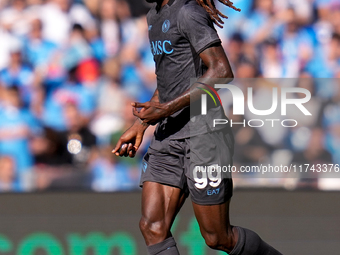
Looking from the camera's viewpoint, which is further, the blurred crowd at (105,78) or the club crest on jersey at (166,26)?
the blurred crowd at (105,78)

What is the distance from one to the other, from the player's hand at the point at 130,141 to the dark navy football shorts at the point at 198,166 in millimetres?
129

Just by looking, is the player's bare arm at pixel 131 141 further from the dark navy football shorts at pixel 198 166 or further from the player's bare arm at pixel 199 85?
the player's bare arm at pixel 199 85

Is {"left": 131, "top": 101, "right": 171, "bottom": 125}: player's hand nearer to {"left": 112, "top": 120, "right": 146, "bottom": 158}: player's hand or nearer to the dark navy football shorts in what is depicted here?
the dark navy football shorts

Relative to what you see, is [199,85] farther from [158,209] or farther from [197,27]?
[158,209]

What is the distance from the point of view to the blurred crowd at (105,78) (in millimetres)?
5270

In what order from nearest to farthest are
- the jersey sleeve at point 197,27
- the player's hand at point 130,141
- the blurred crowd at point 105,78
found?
the jersey sleeve at point 197,27 < the player's hand at point 130,141 < the blurred crowd at point 105,78

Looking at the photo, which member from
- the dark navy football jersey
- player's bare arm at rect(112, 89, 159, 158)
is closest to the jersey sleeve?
the dark navy football jersey

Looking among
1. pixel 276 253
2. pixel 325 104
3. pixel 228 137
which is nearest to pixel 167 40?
pixel 228 137

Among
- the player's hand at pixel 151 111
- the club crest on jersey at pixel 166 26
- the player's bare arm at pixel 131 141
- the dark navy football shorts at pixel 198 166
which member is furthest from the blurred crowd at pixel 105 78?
the player's hand at pixel 151 111

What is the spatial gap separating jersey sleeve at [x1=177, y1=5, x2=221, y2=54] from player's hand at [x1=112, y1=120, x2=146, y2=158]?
2.26ft

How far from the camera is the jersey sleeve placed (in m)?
2.88

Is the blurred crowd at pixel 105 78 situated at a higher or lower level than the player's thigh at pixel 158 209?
higher

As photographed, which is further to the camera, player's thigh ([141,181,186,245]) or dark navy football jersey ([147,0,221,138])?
player's thigh ([141,181,186,245])

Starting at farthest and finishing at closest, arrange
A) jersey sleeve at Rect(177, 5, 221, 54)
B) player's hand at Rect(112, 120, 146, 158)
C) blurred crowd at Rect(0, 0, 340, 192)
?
blurred crowd at Rect(0, 0, 340, 192) < player's hand at Rect(112, 120, 146, 158) < jersey sleeve at Rect(177, 5, 221, 54)
